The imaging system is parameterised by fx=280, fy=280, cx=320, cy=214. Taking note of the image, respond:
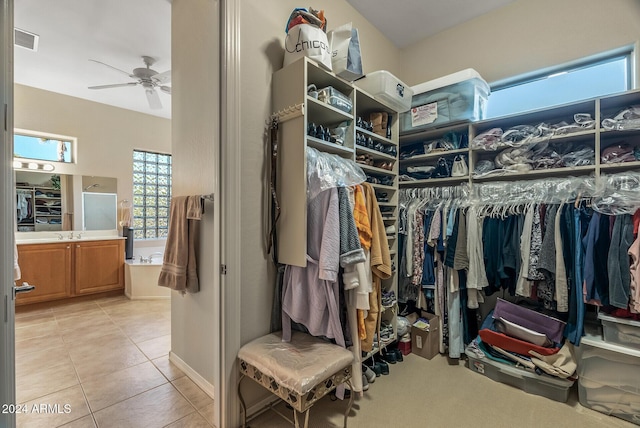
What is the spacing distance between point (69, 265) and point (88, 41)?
9.75 feet

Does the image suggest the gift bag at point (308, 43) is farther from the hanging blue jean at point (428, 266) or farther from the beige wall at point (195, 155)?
the hanging blue jean at point (428, 266)

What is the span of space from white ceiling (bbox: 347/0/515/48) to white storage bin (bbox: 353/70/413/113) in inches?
29.0

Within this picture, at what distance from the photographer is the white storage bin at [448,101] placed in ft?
7.79

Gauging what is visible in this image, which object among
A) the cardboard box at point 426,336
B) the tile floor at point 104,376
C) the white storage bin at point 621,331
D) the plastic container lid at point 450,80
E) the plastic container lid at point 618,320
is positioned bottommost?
the tile floor at point 104,376

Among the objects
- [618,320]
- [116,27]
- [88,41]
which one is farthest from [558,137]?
[88,41]

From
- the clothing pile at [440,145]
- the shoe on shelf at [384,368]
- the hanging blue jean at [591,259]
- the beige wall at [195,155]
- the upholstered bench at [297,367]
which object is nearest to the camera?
the upholstered bench at [297,367]

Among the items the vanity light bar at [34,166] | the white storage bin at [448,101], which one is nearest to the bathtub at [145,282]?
the vanity light bar at [34,166]

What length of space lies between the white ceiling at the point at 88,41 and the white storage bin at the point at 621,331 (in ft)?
13.4

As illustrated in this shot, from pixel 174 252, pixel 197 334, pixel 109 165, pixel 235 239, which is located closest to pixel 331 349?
pixel 235 239

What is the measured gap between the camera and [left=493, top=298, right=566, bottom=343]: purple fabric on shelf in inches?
77.9

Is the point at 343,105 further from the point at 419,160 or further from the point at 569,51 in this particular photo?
the point at 569,51

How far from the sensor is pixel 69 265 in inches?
157

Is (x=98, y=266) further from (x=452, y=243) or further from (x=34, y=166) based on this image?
(x=452, y=243)

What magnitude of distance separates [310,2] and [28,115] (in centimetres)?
458
